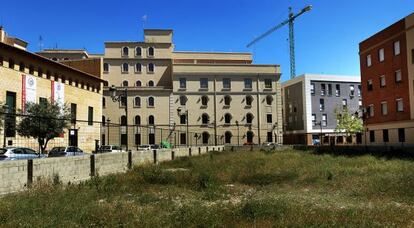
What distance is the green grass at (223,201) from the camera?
8508mm

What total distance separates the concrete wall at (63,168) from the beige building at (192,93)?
48351 mm

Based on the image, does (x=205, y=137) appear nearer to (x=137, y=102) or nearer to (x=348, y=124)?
(x=137, y=102)

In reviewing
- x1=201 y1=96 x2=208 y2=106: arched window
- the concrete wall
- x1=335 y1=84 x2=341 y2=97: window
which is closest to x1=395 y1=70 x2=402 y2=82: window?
the concrete wall

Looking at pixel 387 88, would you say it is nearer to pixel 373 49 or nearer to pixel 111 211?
pixel 373 49

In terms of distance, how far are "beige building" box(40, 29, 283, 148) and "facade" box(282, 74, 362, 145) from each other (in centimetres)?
539

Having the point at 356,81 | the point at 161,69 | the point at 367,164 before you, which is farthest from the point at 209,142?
the point at 367,164

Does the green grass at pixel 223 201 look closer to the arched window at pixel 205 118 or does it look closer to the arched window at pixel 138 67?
the arched window at pixel 205 118

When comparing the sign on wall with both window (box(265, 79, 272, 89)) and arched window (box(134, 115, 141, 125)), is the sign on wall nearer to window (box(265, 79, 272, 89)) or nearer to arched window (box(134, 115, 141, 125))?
arched window (box(134, 115, 141, 125))

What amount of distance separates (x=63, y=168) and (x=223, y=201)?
23.1 feet

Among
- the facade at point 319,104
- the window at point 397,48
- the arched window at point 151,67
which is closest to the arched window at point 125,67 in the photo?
the arched window at point 151,67

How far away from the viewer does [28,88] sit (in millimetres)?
40281

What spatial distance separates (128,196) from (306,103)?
66753 millimetres

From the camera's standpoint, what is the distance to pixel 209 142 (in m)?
71.8

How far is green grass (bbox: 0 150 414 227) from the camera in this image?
27.9 ft
